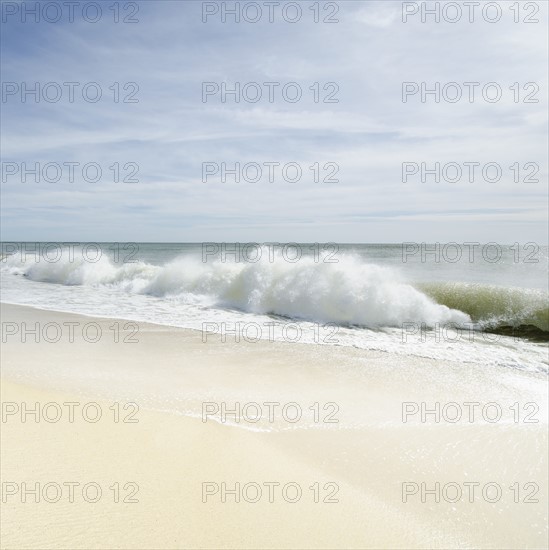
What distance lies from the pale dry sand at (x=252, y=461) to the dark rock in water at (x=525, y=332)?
5472 mm

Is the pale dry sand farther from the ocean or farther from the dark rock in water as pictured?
the dark rock in water

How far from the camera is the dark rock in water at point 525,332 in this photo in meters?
10.3

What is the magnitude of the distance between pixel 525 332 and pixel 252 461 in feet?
33.3

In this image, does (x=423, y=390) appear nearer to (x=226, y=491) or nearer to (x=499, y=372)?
(x=499, y=372)

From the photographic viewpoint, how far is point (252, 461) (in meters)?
3.39

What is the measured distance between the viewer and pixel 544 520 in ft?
9.61

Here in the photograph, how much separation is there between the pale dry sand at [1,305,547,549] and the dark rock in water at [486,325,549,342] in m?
5.47

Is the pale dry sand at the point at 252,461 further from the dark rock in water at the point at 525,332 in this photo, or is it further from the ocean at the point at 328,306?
the dark rock in water at the point at 525,332

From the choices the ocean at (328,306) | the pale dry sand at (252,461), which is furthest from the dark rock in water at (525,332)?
the pale dry sand at (252,461)

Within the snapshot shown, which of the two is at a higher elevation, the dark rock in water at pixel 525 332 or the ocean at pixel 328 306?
the ocean at pixel 328 306

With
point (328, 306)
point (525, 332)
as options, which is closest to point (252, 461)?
point (328, 306)

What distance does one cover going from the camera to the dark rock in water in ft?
33.9

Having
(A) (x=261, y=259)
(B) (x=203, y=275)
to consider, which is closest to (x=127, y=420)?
(A) (x=261, y=259)

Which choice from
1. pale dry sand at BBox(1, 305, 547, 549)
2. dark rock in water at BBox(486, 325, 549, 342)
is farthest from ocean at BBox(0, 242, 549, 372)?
pale dry sand at BBox(1, 305, 547, 549)
